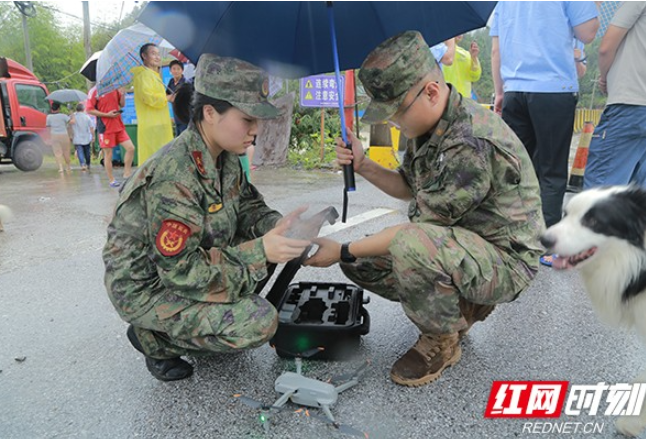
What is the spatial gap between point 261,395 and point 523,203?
4.57 feet

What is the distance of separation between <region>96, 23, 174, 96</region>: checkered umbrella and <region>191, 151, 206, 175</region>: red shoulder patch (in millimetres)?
3446

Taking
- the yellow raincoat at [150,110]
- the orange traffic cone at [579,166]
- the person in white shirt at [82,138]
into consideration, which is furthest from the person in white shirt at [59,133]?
the orange traffic cone at [579,166]

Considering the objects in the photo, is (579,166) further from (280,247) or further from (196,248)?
(196,248)

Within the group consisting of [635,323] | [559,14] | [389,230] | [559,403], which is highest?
[559,14]

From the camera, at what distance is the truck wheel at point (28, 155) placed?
970 centimetres

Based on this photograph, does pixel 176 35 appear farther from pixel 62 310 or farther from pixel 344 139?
pixel 62 310

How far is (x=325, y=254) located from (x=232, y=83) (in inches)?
A: 33.1

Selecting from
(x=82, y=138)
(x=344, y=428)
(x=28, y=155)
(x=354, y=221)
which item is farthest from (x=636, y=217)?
(x=28, y=155)

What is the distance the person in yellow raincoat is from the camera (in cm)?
484

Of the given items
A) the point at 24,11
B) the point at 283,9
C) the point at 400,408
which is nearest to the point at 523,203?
the point at 400,408

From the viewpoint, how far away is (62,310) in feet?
9.07

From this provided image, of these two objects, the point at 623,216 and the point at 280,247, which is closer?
the point at 623,216

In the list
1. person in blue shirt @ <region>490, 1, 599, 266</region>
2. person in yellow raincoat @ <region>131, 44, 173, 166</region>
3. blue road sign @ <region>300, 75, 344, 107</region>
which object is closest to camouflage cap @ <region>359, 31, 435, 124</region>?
person in blue shirt @ <region>490, 1, 599, 266</region>

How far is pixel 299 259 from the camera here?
2.27 meters
